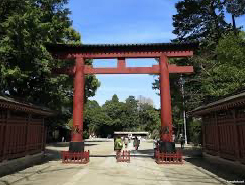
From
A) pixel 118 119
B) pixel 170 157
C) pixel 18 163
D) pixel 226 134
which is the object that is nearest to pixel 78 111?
pixel 18 163

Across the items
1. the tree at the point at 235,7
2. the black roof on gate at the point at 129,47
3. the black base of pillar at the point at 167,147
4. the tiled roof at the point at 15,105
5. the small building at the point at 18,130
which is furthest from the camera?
the tree at the point at 235,7

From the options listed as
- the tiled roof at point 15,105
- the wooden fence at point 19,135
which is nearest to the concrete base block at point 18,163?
the wooden fence at point 19,135

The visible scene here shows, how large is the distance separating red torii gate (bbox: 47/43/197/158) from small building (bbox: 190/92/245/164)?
2.91 metres

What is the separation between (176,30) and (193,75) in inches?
232

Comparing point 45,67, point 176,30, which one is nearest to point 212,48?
point 176,30

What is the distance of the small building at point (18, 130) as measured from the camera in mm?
10703

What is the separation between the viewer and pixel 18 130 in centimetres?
1251

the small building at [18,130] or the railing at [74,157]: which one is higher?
the small building at [18,130]

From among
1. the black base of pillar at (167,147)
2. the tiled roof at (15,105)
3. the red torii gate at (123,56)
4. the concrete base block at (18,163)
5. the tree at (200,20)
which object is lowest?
the concrete base block at (18,163)

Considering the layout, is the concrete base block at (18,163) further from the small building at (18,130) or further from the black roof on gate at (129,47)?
the black roof on gate at (129,47)

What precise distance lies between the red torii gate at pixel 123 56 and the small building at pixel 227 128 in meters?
2.91

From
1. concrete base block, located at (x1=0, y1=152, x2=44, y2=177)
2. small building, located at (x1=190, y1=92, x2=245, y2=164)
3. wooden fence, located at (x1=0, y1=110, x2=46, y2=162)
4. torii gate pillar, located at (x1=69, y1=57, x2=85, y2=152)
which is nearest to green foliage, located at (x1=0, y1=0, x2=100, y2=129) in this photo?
wooden fence, located at (x1=0, y1=110, x2=46, y2=162)

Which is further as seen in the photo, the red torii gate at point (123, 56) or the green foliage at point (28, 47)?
the red torii gate at point (123, 56)

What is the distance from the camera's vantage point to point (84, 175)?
10359mm
